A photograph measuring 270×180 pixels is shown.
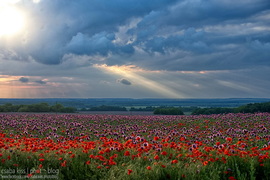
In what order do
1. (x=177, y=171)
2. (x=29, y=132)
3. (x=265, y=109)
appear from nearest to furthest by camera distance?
(x=177, y=171) → (x=29, y=132) → (x=265, y=109)

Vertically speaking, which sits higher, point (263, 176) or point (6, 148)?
point (6, 148)

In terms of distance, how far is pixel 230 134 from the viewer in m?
15.9

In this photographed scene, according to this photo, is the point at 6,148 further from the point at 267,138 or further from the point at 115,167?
the point at 267,138

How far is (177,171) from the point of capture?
852 centimetres

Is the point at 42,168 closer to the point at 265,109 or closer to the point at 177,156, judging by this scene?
the point at 177,156

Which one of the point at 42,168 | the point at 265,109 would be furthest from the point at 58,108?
the point at 42,168

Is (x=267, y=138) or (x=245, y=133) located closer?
(x=267, y=138)

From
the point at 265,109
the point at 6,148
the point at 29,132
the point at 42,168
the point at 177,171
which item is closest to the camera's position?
the point at 177,171

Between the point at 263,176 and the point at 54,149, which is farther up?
the point at 54,149

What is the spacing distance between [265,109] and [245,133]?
90.1 ft

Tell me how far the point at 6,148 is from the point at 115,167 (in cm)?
413

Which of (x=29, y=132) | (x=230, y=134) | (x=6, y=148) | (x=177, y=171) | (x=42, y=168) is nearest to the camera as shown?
(x=177, y=171)

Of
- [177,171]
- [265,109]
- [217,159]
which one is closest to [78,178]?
[177,171]

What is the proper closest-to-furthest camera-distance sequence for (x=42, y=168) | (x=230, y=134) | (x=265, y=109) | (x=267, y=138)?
1. (x=42, y=168)
2. (x=267, y=138)
3. (x=230, y=134)
4. (x=265, y=109)
